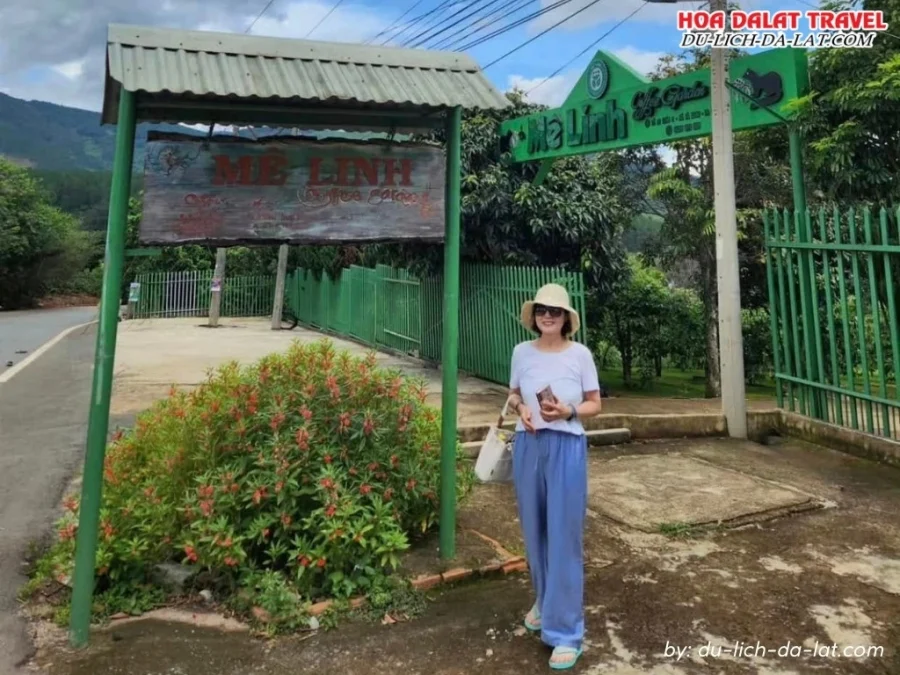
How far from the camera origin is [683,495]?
4.78 metres

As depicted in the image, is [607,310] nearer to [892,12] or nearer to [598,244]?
[598,244]

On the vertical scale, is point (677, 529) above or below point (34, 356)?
below

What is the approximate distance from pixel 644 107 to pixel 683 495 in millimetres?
4795

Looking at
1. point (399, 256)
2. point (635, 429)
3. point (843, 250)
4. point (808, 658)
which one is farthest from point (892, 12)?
point (399, 256)

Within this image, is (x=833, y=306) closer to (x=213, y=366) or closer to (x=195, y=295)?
(x=213, y=366)

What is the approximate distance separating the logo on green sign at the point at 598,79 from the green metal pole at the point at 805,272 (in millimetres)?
2645

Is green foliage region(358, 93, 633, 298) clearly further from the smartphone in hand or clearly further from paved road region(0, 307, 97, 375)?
paved road region(0, 307, 97, 375)

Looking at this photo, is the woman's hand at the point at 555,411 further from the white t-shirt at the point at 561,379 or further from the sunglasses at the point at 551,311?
the sunglasses at the point at 551,311

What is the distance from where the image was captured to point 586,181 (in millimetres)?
10648

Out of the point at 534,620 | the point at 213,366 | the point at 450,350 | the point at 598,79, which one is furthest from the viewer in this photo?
the point at 213,366

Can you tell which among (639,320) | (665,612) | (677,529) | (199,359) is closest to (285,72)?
(665,612)

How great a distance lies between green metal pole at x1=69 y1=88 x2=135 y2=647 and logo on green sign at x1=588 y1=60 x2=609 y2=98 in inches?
260

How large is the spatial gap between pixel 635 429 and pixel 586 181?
524cm

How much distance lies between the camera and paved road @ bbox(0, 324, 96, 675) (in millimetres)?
3357
